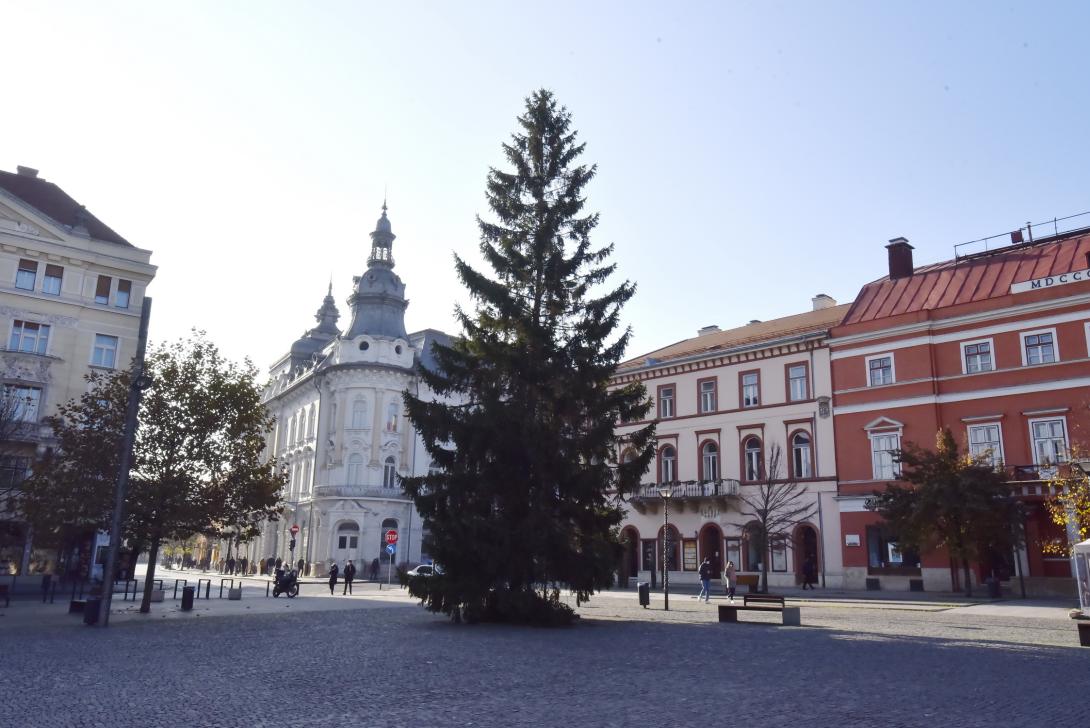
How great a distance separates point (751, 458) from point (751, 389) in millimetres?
3699

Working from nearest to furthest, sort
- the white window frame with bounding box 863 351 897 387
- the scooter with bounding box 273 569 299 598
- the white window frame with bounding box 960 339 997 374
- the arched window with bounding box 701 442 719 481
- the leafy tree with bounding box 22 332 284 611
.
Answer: the leafy tree with bounding box 22 332 284 611
the scooter with bounding box 273 569 299 598
the white window frame with bounding box 960 339 997 374
the white window frame with bounding box 863 351 897 387
the arched window with bounding box 701 442 719 481

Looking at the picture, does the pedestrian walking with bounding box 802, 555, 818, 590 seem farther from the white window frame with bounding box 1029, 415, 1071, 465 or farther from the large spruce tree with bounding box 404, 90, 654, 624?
the large spruce tree with bounding box 404, 90, 654, 624

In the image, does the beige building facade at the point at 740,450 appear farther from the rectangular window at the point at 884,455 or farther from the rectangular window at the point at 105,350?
the rectangular window at the point at 105,350

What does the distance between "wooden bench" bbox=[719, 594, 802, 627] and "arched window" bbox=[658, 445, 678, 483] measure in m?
23.1

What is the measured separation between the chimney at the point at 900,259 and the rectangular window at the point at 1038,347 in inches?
323

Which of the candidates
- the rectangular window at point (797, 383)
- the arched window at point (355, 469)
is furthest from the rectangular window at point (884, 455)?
the arched window at point (355, 469)

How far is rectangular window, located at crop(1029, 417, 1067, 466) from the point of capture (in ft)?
108

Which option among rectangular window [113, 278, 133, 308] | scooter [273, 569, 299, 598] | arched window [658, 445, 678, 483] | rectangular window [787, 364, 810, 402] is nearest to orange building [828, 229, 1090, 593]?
rectangular window [787, 364, 810, 402]

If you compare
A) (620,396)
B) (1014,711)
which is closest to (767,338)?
(620,396)

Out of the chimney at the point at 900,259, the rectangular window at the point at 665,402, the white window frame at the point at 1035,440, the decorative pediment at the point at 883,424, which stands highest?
the chimney at the point at 900,259

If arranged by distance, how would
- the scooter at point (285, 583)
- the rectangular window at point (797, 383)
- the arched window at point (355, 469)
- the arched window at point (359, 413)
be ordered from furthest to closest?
1. the arched window at point (359, 413)
2. the arched window at point (355, 469)
3. the rectangular window at point (797, 383)
4. the scooter at point (285, 583)

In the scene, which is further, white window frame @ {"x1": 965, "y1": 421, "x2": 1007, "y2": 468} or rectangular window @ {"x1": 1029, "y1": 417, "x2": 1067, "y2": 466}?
white window frame @ {"x1": 965, "y1": 421, "x2": 1007, "y2": 468}

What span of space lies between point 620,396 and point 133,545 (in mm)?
14837

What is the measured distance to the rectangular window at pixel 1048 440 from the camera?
32.9 metres
